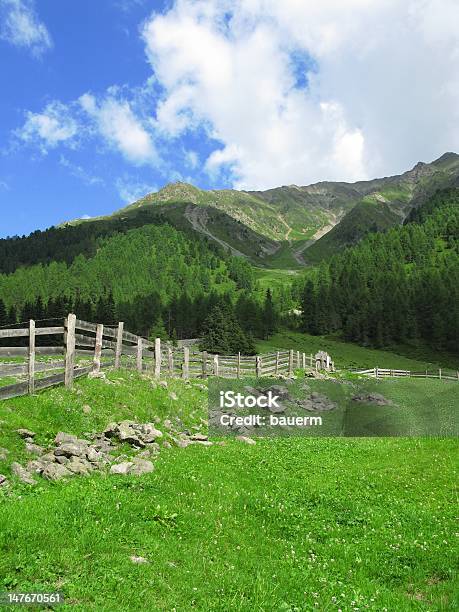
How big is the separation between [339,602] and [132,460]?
8464mm

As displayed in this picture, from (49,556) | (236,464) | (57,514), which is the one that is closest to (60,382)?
(236,464)

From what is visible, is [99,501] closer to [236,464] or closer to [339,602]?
[339,602]

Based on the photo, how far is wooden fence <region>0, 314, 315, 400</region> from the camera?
600 inches

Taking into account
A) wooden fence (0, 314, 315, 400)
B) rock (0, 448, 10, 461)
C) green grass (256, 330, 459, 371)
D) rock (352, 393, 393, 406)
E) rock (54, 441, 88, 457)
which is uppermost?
wooden fence (0, 314, 315, 400)

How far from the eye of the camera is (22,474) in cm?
1096

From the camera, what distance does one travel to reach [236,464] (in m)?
15.5

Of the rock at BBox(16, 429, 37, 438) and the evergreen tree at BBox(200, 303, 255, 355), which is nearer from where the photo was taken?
the rock at BBox(16, 429, 37, 438)

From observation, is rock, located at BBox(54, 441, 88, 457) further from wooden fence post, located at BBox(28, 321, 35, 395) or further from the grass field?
wooden fence post, located at BBox(28, 321, 35, 395)

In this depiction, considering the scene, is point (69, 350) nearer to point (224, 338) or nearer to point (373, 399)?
point (373, 399)

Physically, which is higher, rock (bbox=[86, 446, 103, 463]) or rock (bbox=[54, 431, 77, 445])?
rock (bbox=[54, 431, 77, 445])

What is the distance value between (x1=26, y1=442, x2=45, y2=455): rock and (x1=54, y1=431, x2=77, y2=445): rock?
67 centimetres

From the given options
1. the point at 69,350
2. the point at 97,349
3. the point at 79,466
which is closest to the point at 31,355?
the point at 69,350

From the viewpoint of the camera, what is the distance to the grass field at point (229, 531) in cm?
715

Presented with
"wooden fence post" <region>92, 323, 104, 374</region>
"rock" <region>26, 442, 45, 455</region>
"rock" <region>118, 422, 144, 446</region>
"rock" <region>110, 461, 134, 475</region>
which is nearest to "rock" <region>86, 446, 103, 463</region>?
"rock" <region>110, 461, 134, 475</region>
